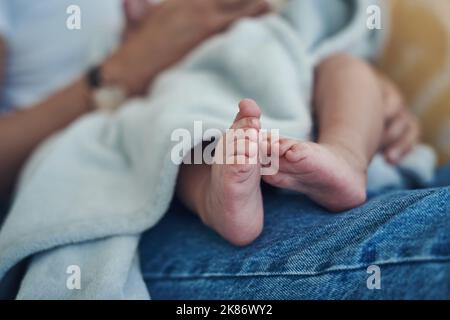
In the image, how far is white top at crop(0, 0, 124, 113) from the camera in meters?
0.81

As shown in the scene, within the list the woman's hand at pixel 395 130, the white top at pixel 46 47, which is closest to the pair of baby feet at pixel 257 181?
the woman's hand at pixel 395 130

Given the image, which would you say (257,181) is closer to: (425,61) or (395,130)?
(395,130)

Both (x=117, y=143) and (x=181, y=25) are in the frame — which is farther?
(x=181, y=25)

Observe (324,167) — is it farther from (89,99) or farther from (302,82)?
(89,99)

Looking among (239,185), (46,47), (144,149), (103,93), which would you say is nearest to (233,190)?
(239,185)

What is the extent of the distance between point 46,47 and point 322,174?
0.57 metres

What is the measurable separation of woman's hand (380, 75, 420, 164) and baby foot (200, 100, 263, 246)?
0.24 m

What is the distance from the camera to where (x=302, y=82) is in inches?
23.1

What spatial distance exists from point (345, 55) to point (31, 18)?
50 cm

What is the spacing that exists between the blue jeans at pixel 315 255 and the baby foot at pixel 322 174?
0.01 m

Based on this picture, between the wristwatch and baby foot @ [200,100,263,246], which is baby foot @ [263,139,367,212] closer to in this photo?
baby foot @ [200,100,263,246]
